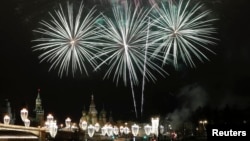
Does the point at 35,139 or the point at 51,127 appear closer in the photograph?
the point at 51,127

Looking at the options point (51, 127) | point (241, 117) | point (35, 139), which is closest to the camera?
point (51, 127)

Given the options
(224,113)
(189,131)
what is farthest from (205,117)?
(189,131)

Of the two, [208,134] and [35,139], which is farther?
[35,139]

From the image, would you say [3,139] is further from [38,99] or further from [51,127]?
[38,99]

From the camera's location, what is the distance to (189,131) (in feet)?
383

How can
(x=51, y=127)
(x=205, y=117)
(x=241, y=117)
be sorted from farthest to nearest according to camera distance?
(x=205, y=117), (x=241, y=117), (x=51, y=127)

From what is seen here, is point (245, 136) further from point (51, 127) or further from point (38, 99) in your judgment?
point (38, 99)

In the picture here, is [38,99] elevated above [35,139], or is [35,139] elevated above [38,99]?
[38,99]

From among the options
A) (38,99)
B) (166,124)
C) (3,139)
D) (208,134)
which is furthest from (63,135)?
(208,134)

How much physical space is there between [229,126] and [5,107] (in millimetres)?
104631

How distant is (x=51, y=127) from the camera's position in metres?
51.2

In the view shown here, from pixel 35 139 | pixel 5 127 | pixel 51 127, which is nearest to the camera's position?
pixel 5 127

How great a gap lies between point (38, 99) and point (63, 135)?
17.5m

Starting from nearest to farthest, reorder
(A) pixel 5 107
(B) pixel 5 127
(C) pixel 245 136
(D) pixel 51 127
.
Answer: (C) pixel 245 136, (B) pixel 5 127, (D) pixel 51 127, (A) pixel 5 107
